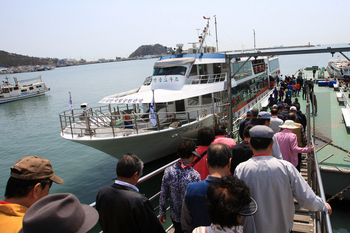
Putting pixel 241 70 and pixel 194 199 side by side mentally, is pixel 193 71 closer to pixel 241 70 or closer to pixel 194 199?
pixel 241 70

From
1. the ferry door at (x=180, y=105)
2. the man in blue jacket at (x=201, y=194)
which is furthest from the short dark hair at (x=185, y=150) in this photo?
the ferry door at (x=180, y=105)

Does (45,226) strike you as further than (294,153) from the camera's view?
No

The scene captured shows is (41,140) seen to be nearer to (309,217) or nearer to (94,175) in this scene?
(94,175)

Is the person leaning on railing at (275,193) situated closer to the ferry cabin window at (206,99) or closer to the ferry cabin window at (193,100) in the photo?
the ferry cabin window at (193,100)

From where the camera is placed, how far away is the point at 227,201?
6.00 ft

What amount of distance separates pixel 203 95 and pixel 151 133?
4286mm

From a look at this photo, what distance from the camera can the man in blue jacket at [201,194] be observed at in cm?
233

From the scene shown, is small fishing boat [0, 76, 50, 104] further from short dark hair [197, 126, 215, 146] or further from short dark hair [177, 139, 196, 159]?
short dark hair [177, 139, 196, 159]

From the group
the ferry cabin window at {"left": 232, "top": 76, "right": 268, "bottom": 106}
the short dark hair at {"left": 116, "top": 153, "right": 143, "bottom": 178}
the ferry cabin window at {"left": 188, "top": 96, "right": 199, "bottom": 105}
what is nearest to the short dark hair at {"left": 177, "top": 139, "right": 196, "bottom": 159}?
the short dark hair at {"left": 116, "top": 153, "right": 143, "bottom": 178}

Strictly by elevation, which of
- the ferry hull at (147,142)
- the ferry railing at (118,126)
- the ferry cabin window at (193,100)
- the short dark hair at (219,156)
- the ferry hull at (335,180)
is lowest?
the ferry hull at (335,180)

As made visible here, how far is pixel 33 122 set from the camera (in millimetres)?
27797

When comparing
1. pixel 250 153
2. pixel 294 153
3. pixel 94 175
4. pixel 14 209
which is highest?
pixel 14 209

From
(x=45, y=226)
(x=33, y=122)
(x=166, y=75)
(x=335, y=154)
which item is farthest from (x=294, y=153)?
(x=33, y=122)

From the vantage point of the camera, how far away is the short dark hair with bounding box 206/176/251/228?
182 centimetres
